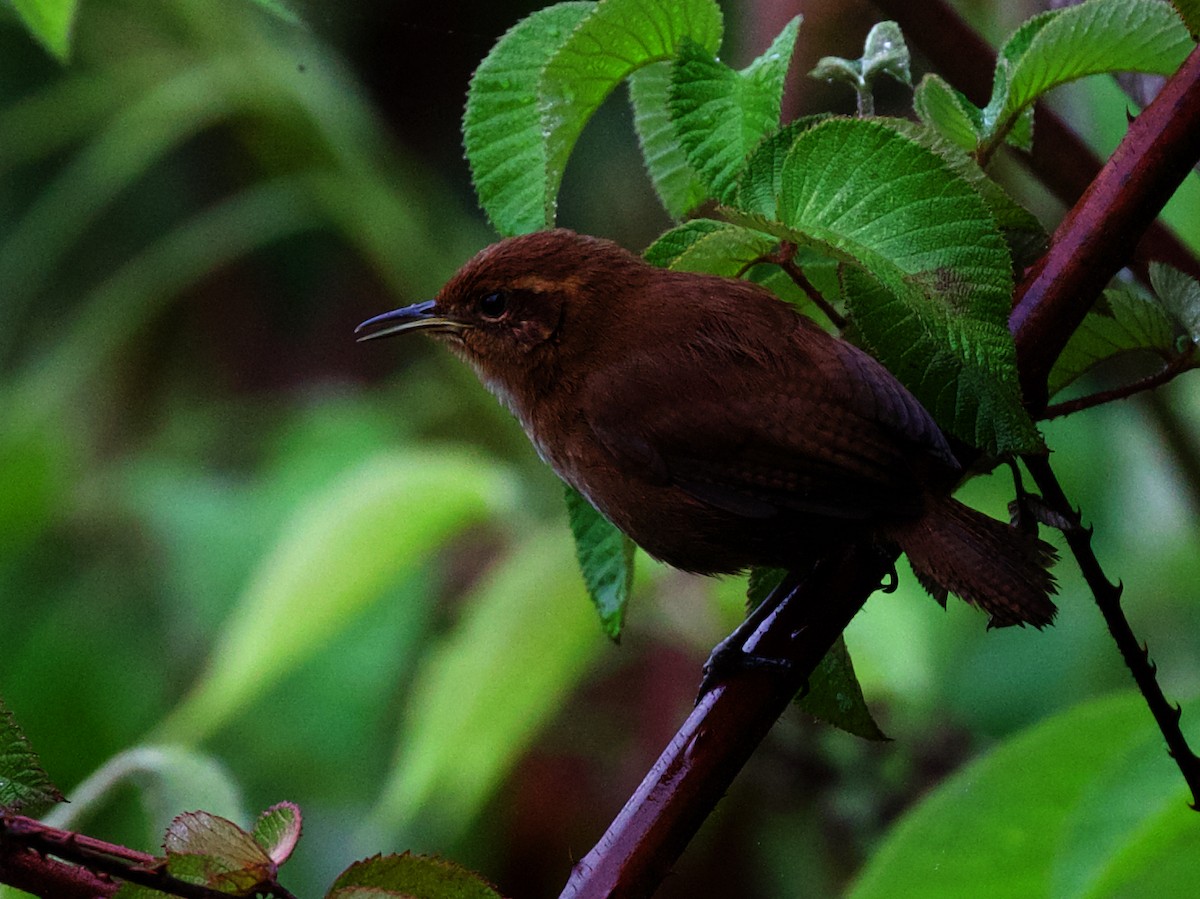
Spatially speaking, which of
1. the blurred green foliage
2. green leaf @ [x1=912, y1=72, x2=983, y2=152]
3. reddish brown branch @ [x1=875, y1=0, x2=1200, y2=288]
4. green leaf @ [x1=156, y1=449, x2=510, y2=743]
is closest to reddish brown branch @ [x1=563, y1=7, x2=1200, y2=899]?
green leaf @ [x1=912, y1=72, x2=983, y2=152]

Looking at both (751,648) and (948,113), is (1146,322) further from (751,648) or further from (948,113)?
(751,648)

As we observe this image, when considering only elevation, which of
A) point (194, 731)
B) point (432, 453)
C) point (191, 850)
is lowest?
point (194, 731)

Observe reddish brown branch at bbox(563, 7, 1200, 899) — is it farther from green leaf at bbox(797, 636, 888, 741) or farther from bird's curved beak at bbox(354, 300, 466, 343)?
bird's curved beak at bbox(354, 300, 466, 343)

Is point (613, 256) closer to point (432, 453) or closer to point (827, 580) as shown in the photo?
point (827, 580)

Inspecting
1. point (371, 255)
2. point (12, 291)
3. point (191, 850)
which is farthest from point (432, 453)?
point (191, 850)

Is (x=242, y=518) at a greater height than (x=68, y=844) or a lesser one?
lesser

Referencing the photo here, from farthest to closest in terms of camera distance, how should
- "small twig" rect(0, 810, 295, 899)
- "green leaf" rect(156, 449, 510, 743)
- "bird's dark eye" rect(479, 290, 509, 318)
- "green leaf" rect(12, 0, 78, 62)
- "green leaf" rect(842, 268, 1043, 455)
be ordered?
"green leaf" rect(156, 449, 510, 743) → "bird's dark eye" rect(479, 290, 509, 318) → "green leaf" rect(12, 0, 78, 62) → "green leaf" rect(842, 268, 1043, 455) → "small twig" rect(0, 810, 295, 899)
